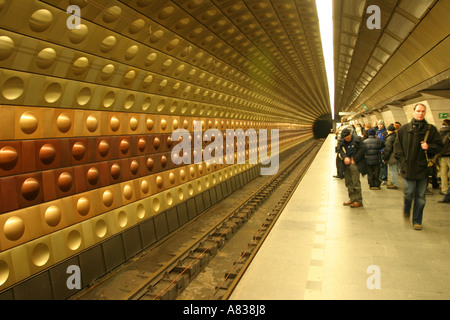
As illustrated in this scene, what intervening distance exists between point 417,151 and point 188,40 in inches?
159

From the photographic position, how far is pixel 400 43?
876 centimetres

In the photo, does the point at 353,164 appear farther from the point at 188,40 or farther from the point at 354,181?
the point at 188,40

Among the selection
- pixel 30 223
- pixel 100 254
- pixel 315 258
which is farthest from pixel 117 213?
pixel 315 258

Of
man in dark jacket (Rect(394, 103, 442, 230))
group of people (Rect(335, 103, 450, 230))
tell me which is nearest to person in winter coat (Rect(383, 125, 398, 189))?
group of people (Rect(335, 103, 450, 230))

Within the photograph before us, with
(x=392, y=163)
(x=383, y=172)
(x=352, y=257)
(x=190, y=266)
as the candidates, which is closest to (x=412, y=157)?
(x=352, y=257)

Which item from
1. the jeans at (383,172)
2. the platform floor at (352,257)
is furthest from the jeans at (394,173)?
the platform floor at (352,257)

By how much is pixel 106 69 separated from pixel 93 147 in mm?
1003

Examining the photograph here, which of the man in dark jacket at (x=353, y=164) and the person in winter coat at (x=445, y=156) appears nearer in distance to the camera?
the man in dark jacket at (x=353, y=164)

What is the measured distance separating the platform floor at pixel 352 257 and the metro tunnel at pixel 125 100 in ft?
6.58

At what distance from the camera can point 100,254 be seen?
15.0 ft

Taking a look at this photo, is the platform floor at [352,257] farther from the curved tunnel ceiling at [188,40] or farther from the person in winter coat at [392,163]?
the curved tunnel ceiling at [188,40]

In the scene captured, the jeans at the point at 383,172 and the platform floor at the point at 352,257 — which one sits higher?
the jeans at the point at 383,172

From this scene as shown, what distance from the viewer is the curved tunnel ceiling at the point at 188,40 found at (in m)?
3.70
